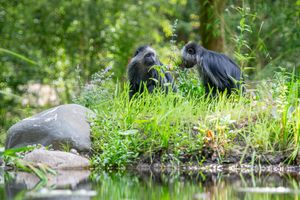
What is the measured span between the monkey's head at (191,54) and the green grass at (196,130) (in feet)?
6.91

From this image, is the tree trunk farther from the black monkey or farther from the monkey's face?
the monkey's face

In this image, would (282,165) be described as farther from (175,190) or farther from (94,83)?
(94,83)

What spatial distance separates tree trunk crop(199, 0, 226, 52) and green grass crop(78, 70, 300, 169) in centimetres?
592

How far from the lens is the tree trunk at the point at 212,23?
1590cm

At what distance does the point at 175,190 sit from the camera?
23.7 feet

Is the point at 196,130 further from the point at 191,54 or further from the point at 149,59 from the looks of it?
the point at 191,54

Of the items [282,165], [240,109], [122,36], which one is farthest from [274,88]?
[122,36]

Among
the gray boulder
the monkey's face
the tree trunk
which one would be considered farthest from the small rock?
the tree trunk

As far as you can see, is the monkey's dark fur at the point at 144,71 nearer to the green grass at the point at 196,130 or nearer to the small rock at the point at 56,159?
the green grass at the point at 196,130

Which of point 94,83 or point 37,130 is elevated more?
point 94,83

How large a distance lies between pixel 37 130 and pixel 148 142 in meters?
1.64

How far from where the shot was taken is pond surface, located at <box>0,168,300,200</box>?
267 inches

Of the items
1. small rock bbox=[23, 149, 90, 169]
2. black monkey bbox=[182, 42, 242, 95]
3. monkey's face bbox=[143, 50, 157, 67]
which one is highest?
monkey's face bbox=[143, 50, 157, 67]

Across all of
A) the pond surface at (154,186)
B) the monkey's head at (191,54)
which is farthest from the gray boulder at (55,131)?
the monkey's head at (191,54)
